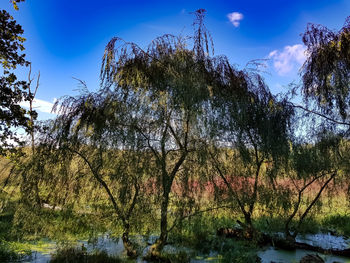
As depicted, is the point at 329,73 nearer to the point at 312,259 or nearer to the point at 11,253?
the point at 312,259

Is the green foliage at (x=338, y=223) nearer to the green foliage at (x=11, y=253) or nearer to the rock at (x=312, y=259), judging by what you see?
the rock at (x=312, y=259)

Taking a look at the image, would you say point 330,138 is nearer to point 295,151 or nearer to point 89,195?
point 295,151

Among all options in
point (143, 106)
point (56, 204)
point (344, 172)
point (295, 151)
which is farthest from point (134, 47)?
point (344, 172)

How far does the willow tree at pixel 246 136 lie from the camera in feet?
13.2

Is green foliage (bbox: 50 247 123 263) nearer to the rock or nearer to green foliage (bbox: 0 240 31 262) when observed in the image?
green foliage (bbox: 0 240 31 262)

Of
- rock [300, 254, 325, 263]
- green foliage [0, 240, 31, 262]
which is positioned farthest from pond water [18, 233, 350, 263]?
rock [300, 254, 325, 263]

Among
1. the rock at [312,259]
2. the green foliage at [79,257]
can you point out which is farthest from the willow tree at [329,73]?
the green foliage at [79,257]

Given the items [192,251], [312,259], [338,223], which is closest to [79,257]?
[192,251]

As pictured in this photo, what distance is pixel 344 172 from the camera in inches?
193

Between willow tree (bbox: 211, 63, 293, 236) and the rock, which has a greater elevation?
willow tree (bbox: 211, 63, 293, 236)

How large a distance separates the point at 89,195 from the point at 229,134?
240 cm

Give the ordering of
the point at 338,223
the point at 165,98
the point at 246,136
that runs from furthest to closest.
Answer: the point at 338,223, the point at 246,136, the point at 165,98

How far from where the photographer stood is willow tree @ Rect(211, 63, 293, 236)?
4027mm

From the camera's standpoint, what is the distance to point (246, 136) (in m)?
4.97
